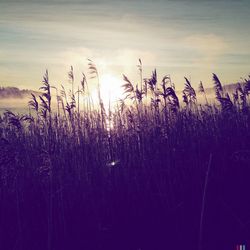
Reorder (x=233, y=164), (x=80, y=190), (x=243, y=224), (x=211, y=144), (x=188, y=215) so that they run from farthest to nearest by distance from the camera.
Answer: (x=211, y=144) < (x=233, y=164) < (x=80, y=190) < (x=188, y=215) < (x=243, y=224)

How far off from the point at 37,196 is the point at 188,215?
1801 mm

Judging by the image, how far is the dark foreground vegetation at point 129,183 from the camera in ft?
12.4

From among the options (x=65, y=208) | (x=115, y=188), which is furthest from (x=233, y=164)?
(x=65, y=208)

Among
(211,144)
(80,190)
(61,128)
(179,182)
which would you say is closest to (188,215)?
(179,182)

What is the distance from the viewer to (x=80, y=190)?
440cm

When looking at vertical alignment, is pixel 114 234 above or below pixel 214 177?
below

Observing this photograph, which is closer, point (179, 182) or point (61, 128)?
point (179, 182)

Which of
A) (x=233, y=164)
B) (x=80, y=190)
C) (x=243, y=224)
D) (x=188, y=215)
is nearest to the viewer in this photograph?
(x=243, y=224)

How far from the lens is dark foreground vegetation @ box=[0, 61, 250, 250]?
3.78 metres

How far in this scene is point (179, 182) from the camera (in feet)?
14.6

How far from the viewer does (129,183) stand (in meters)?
4.42

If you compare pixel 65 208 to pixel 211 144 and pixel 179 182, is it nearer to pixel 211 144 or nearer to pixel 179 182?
pixel 179 182

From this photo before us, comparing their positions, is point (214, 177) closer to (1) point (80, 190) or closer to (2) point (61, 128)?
(1) point (80, 190)

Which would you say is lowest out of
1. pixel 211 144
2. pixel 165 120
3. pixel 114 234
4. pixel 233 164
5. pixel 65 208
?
pixel 114 234
